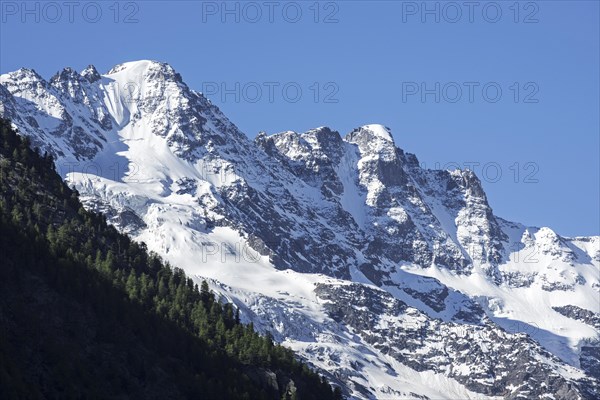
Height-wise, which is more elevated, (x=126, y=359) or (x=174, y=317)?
(x=174, y=317)

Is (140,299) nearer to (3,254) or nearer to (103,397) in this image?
(3,254)

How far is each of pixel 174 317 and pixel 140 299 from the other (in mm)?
5367

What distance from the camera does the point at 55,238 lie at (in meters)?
195

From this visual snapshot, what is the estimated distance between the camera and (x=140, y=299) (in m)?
193

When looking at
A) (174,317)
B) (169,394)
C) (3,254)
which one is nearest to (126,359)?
(169,394)

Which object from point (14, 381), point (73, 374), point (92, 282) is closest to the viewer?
point (14, 381)

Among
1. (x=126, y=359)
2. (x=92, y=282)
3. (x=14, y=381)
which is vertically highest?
(x=92, y=282)

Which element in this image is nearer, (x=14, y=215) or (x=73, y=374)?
(x=73, y=374)

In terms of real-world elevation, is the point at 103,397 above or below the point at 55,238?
below

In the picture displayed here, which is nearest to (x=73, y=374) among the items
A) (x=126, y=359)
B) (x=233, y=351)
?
(x=126, y=359)

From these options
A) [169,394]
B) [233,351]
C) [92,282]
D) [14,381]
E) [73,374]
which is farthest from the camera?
[233,351]

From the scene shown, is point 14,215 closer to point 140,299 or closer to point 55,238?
point 55,238

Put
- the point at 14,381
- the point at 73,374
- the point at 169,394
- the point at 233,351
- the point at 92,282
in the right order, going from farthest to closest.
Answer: the point at 233,351
the point at 92,282
the point at 169,394
the point at 73,374
the point at 14,381

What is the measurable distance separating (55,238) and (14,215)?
6323 millimetres
